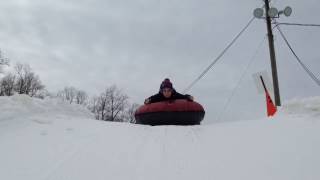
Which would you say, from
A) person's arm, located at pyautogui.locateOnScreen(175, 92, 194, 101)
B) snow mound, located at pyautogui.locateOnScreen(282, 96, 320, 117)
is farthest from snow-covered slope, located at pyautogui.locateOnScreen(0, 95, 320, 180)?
person's arm, located at pyautogui.locateOnScreen(175, 92, 194, 101)

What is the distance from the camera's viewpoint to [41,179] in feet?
12.9

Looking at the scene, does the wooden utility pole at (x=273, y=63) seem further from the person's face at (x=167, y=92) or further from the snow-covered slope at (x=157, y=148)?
the snow-covered slope at (x=157, y=148)

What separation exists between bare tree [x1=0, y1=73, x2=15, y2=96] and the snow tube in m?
41.3

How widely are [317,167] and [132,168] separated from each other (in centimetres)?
218

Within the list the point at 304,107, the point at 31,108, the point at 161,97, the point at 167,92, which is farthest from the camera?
the point at 161,97

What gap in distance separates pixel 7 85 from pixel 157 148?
154ft

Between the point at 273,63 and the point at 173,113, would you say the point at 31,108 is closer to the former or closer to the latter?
the point at 173,113

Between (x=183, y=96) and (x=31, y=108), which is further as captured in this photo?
(x=183, y=96)

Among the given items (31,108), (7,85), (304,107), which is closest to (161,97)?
(31,108)

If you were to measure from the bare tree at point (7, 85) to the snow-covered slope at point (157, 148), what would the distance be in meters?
42.4

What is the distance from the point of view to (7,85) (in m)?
47.5

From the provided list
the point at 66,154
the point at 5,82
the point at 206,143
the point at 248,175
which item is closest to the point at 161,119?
the point at 206,143

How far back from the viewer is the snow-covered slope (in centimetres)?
419

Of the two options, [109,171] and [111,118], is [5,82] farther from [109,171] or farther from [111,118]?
[109,171]
